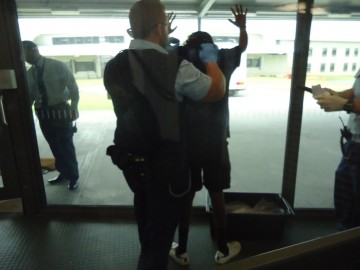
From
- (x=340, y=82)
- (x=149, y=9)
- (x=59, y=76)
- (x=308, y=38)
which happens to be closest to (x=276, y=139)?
(x=340, y=82)

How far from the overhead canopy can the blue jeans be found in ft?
3.05

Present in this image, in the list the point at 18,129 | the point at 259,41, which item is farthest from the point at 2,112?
the point at 259,41

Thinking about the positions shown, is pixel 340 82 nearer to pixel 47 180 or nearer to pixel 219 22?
pixel 219 22

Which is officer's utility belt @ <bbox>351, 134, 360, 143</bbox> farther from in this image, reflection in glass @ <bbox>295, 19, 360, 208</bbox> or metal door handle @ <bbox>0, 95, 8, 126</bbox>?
metal door handle @ <bbox>0, 95, 8, 126</bbox>

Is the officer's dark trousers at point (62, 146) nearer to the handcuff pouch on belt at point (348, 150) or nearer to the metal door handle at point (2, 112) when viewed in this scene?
the metal door handle at point (2, 112)

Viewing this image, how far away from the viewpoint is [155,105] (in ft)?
3.32

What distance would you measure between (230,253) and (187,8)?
A: 1.49 metres

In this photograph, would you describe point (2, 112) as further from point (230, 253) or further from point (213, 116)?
point (230, 253)

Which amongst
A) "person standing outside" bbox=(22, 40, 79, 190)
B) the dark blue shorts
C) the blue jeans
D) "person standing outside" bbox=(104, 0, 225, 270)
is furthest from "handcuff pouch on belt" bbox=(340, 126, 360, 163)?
"person standing outside" bbox=(22, 40, 79, 190)

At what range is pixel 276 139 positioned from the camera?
11.4 ft

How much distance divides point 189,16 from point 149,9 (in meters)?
0.88

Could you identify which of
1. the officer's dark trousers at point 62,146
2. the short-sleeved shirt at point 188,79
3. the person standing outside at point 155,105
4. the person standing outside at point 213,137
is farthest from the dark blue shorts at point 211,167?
the officer's dark trousers at point 62,146

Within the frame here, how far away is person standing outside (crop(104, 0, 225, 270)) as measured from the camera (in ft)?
3.26

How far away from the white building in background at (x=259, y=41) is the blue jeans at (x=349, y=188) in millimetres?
649
